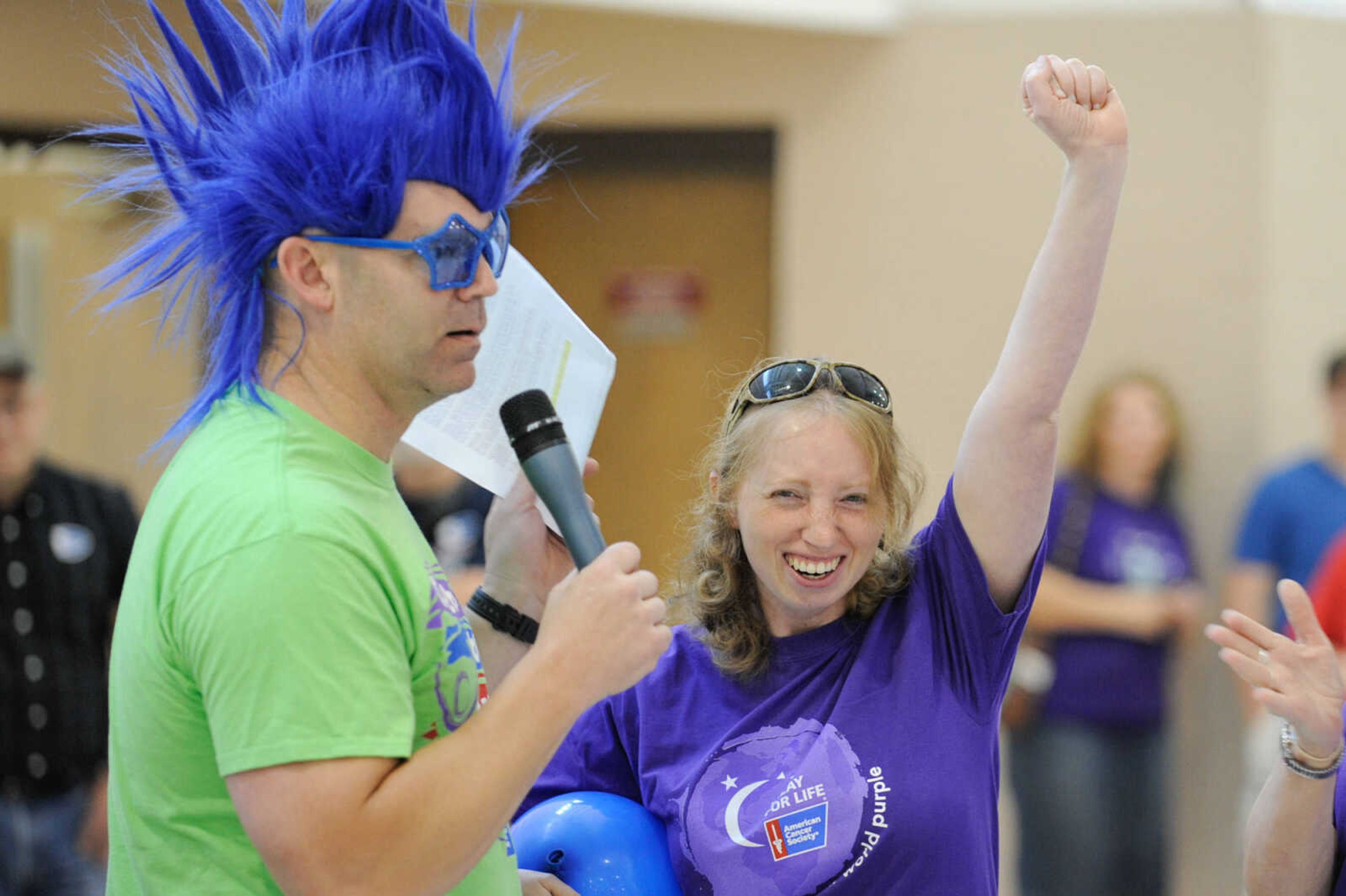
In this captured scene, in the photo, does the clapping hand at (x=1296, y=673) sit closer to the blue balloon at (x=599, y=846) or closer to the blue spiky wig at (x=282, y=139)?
the blue balloon at (x=599, y=846)

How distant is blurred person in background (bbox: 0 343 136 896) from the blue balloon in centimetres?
238

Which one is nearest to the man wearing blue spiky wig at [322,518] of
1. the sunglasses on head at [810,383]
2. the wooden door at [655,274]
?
the sunglasses on head at [810,383]

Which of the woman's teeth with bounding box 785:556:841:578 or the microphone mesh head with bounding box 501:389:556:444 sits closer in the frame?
the microphone mesh head with bounding box 501:389:556:444

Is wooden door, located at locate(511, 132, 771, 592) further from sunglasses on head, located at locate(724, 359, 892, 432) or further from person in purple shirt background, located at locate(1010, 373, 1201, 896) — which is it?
sunglasses on head, located at locate(724, 359, 892, 432)

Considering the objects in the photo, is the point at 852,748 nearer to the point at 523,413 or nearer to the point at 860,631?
the point at 860,631

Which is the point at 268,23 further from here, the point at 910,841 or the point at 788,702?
the point at 910,841

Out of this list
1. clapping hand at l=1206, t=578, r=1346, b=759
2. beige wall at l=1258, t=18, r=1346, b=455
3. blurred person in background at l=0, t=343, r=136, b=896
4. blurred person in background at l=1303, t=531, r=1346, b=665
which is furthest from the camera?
beige wall at l=1258, t=18, r=1346, b=455

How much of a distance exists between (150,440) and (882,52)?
290cm

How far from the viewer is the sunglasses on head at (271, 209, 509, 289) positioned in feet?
4.81

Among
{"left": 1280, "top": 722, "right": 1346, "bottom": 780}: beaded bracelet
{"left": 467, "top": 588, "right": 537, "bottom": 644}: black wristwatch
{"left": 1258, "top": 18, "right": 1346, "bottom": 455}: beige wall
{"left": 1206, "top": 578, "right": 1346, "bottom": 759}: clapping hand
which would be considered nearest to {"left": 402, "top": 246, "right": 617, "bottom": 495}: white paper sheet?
{"left": 467, "top": 588, "right": 537, "bottom": 644}: black wristwatch

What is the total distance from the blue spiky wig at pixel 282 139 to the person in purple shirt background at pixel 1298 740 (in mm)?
1083

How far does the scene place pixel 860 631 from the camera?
75.6 inches

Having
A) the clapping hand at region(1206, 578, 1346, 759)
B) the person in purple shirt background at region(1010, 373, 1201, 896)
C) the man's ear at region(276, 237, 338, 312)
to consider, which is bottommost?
the person in purple shirt background at region(1010, 373, 1201, 896)

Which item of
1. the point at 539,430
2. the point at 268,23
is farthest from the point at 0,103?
the point at 539,430
